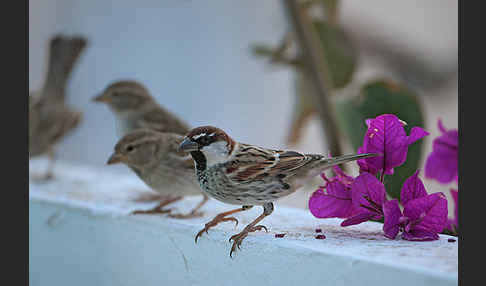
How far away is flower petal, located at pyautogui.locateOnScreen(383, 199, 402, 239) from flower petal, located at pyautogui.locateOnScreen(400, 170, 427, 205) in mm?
33

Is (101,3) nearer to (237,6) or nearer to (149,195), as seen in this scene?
(237,6)

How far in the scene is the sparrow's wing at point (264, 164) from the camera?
148 centimetres

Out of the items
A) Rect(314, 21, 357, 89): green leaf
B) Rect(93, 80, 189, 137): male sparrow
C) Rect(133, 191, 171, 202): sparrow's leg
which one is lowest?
Rect(133, 191, 171, 202): sparrow's leg

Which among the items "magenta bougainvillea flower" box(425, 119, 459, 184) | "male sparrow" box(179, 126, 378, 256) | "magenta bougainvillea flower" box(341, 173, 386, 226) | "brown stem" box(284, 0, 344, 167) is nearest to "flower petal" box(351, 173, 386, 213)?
"magenta bougainvillea flower" box(341, 173, 386, 226)

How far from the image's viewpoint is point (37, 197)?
2.14 metres

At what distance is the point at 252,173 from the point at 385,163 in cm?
33

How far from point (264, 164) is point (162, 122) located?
3.41 feet

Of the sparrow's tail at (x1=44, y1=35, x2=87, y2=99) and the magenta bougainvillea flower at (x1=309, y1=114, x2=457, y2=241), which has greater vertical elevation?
the sparrow's tail at (x1=44, y1=35, x2=87, y2=99)

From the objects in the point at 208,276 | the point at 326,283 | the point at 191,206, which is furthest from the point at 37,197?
the point at 326,283

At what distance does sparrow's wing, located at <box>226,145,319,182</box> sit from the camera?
1484 mm

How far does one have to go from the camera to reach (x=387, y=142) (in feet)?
4.61

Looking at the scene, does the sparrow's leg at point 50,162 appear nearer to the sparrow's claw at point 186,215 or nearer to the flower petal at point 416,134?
the sparrow's claw at point 186,215

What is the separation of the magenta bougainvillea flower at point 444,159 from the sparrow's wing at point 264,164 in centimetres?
42

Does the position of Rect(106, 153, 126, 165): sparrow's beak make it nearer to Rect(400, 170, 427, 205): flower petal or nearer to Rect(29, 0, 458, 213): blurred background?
Rect(400, 170, 427, 205): flower petal
